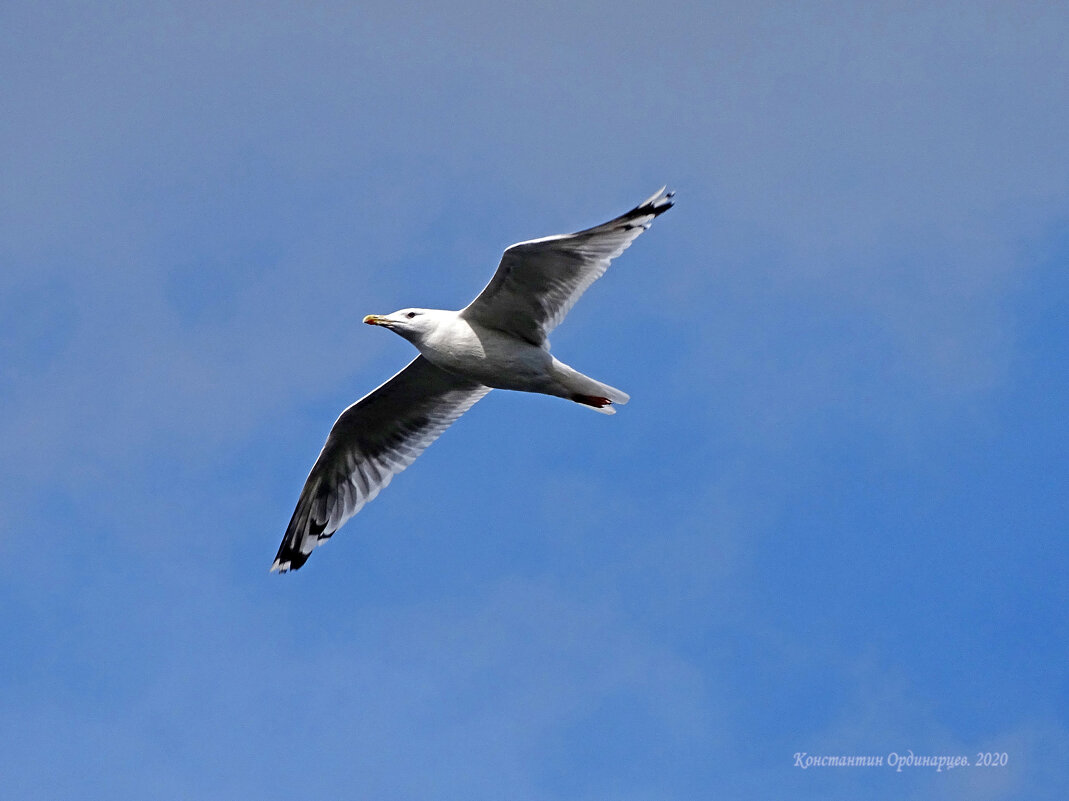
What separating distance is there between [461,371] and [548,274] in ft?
4.52

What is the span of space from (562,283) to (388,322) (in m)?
1.82

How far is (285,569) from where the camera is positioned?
15062mm

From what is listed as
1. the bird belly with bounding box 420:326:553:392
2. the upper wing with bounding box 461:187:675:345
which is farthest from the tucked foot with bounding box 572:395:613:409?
the upper wing with bounding box 461:187:675:345

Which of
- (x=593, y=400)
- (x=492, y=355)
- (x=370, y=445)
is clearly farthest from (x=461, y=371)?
(x=370, y=445)

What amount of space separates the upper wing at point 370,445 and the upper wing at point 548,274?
1.73 m

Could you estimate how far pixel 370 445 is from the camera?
14586 millimetres

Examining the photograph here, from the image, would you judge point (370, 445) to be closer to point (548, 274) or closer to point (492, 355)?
point (492, 355)

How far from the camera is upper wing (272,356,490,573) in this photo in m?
14.1

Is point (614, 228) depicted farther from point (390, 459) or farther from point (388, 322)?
point (390, 459)

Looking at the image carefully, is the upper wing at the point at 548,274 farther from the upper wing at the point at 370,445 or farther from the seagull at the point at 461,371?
the upper wing at the point at 370,445

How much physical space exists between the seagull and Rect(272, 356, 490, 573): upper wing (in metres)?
0.01

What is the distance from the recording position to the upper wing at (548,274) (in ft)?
37.9

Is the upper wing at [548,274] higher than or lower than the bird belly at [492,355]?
higher

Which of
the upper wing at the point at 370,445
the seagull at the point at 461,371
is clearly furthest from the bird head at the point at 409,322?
the upper wing at the point at 370,445
